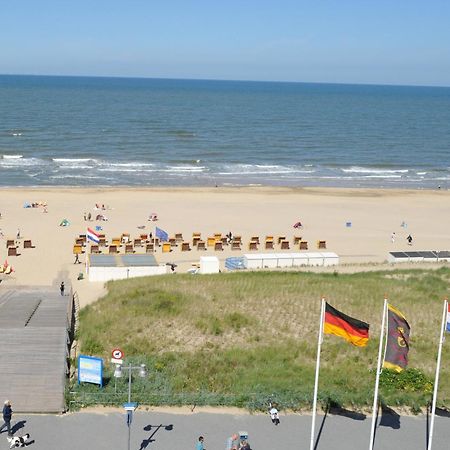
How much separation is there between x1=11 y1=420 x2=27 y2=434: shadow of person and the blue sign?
2.04 meters

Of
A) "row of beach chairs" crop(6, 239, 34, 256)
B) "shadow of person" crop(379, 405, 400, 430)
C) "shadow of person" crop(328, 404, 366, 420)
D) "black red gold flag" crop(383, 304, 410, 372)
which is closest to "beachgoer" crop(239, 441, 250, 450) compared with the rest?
"shadow of person" crop(328, 404, 366, 420)

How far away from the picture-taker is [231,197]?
54469 mm

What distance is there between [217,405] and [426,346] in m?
7.23

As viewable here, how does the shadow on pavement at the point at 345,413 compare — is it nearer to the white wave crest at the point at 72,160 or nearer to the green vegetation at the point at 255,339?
the green vegetation at the point at 255,339

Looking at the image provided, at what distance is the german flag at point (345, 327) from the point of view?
14.5 metres

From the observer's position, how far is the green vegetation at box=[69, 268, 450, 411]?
1761cm

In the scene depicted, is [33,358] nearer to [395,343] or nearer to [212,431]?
[212,431]

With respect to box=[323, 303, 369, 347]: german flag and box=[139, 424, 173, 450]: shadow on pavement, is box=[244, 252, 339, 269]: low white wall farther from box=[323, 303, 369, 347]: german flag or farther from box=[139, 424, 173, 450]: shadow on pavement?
box=[323, 303, 369, 347]: german flag

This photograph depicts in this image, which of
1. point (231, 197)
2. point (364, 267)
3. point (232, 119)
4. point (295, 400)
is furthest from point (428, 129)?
point (295, 400)

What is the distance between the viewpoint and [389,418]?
16828 millimetres

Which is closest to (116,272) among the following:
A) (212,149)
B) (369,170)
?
(369,170)

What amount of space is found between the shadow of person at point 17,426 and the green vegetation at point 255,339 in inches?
55.4

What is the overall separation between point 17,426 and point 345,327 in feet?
25.5

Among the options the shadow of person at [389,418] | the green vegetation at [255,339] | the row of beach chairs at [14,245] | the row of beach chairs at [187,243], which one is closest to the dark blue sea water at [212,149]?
the row of beach chairs at [187,243]
